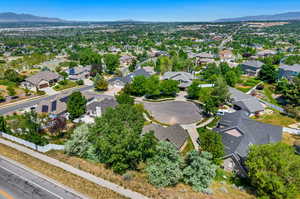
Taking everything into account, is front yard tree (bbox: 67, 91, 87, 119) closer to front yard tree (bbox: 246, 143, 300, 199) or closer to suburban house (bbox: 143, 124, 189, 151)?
suburban house (bbox: 143, 124, 189, 151)

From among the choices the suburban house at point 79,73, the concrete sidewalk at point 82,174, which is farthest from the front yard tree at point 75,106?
the suburban house at point 79,73

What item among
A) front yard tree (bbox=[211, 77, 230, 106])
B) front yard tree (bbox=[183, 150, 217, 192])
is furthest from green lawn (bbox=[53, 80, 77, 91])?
front yard tree (bbox=[183, 150, 217, 192])

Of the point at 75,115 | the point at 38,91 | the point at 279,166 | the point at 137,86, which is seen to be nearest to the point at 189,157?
the point at 279,166

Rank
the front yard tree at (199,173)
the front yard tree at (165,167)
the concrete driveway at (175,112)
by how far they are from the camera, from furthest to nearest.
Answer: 1. the concrete driveway at (175,112)
2. the front yard tree at (199,173)
3. the front yard tree at (165,167)

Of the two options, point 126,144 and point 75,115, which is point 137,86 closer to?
point 75,115

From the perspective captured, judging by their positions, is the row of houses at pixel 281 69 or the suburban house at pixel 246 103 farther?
the row of houses at pixel 281 69

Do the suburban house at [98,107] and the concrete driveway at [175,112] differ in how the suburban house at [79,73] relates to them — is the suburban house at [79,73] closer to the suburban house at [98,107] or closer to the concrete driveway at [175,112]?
the suburban house at [98,107]
